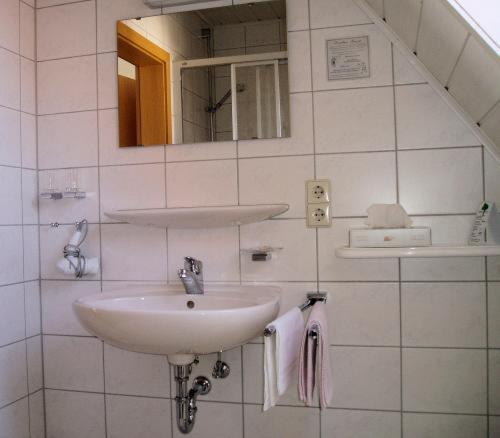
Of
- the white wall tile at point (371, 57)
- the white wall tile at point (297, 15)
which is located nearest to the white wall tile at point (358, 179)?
the white wall tile at point (371, 57)

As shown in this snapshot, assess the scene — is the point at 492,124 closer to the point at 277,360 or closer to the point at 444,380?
the point at 444,380

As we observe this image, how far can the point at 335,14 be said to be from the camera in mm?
1512

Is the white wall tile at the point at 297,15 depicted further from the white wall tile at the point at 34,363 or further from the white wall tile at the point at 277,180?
the white wall tile at the point at 34,363

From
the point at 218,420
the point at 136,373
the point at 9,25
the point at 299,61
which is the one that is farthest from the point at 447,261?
the point at 9,25

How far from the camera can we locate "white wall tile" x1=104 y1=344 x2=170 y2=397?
1.63m

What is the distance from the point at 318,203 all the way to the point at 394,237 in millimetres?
285

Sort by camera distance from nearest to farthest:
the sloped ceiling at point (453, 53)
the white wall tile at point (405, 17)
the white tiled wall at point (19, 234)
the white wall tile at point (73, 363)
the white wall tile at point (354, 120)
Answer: the sloped ceiling at point (453, 53)
the white wall tile at point (405, 17)
the white wall tile at point (354, 120)
the white tiled wall at point (19, 234)
the white wall tile at point (73, 363)

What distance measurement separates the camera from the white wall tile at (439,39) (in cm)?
112

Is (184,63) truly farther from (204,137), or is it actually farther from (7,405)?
(7,405)

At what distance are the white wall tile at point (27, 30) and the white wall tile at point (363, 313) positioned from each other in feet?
4.71

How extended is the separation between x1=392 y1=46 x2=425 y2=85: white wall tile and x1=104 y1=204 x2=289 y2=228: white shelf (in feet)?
1.90

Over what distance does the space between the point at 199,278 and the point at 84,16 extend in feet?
3.67

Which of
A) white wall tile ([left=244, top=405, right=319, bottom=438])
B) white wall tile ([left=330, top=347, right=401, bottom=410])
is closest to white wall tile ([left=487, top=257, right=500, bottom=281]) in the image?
white wall tile ([left=330, top=347, right=401, bottom=410])

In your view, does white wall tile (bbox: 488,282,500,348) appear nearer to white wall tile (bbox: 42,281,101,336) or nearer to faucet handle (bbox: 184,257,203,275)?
faucet handle (bbox: 184,257,203,275)
